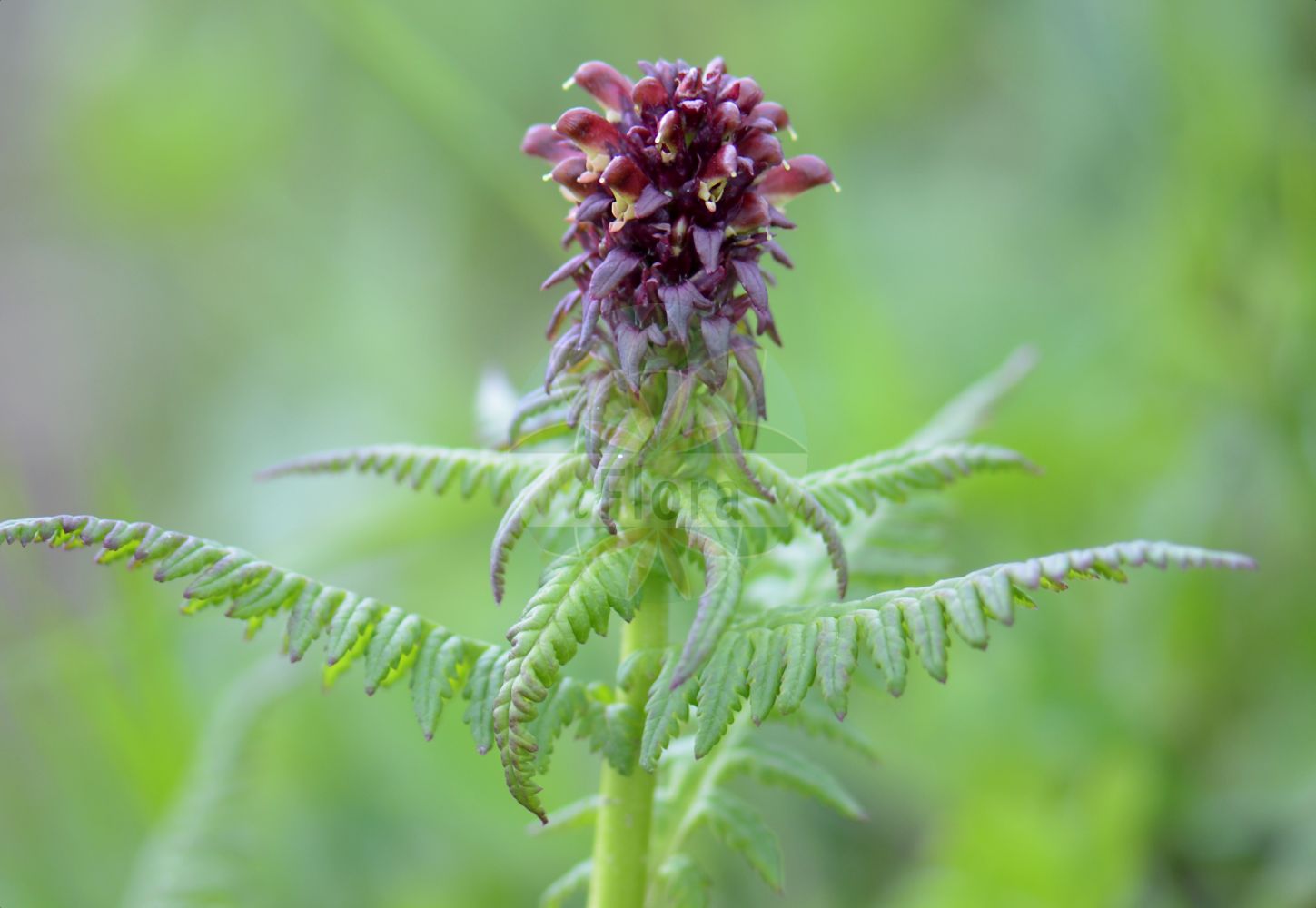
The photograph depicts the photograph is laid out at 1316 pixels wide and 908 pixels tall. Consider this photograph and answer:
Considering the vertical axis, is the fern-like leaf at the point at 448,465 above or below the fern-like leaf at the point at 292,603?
above

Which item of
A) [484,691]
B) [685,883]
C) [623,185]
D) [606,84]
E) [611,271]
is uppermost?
[606,84]

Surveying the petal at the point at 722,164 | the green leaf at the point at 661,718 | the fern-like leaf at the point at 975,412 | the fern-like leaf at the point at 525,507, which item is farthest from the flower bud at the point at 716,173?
Result: the fern-like leaf at the point at 975,412

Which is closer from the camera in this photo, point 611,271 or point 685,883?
point 611,271

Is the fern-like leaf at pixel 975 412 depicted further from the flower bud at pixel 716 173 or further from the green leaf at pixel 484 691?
the green leaf at pixel 484 691

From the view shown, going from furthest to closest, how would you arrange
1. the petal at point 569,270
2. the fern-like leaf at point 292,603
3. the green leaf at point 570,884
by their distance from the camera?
the green leaf at point 570,884
the petal at point 569,270
the fern-like leaf at point 292,603

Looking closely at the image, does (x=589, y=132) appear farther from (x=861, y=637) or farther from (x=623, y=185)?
(x=861, y=637)

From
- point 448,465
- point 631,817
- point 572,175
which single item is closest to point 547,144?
point 572,175

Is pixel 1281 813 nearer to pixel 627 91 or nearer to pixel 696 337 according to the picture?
pixel 696 337

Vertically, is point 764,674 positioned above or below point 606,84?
below

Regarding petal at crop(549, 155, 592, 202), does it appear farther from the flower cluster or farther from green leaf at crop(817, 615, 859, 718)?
green leaf at crop(817, 615, 859, 718)
